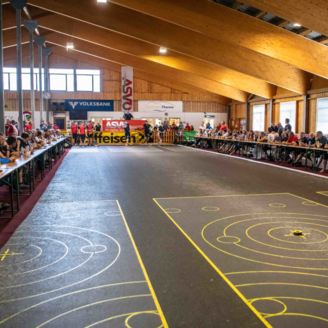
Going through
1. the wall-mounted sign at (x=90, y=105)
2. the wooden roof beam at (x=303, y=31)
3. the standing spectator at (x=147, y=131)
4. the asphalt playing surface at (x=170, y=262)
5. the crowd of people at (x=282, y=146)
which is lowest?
the asphalt playing surface at (x=170, y=262)

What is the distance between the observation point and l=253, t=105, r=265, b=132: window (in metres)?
27.6

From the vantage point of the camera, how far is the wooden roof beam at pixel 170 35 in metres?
18.2

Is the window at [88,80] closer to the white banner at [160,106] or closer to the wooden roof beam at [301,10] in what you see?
the white banner at [160,106]

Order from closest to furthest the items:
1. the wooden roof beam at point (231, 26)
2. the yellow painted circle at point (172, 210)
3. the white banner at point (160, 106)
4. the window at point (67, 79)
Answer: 1. the yellow painted circle at point (172, 210)
2. the wooden roof beam at point (231, 26)
3. the window at point (67, 79)
4. the white banner at point (160, 106)

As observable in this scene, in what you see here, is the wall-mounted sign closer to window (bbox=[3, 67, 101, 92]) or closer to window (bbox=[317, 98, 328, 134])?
window (bbox=[3, 67, 101, 92])

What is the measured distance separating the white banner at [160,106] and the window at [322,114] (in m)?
16.1

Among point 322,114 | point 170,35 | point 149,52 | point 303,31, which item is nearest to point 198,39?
point 170,35

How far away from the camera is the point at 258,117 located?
1117 inches

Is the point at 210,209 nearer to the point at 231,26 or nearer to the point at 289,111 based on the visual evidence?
the point at 231,26

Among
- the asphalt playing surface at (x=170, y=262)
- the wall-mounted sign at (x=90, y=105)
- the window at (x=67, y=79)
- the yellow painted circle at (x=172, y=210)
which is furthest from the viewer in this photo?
the wall-mounted sign at (x=90, y=105)

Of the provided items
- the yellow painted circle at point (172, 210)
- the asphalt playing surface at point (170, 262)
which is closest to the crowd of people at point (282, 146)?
the asphalt playing surface at point (170, 262)

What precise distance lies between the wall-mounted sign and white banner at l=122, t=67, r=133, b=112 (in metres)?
2.26

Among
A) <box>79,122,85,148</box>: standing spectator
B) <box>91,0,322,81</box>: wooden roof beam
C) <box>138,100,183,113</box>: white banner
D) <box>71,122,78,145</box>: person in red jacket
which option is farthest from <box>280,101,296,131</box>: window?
<box>71,122,78,145</box>: person in red jacket

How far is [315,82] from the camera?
1997 centimetres
